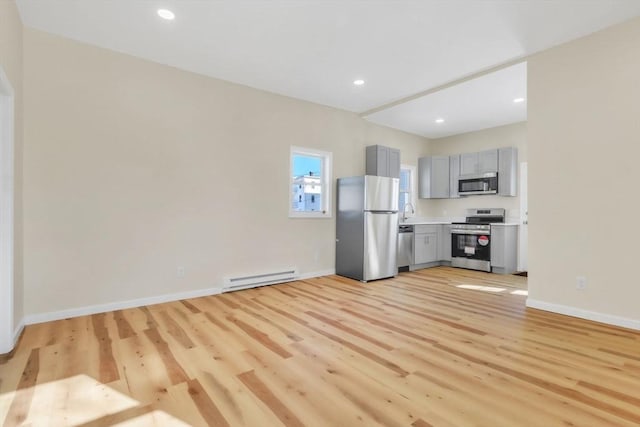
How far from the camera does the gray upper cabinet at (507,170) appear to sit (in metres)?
5.74

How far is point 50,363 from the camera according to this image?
2172mm

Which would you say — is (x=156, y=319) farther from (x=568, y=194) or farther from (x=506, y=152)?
(x=506, y=152)

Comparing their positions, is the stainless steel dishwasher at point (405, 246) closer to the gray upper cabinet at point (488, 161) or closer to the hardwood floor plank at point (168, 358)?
the gray upper cabinet at point (488, 161)

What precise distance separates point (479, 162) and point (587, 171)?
3142 millimetres

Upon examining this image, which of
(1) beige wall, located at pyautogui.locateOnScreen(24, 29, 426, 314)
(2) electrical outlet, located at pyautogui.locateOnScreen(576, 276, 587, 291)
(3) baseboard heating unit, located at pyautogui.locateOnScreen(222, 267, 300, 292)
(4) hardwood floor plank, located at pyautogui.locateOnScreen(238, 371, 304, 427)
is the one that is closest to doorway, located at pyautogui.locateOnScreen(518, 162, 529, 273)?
(2) electrical outlet, located at pyautogui.locateOnScreen(576, 276, 587, 291)

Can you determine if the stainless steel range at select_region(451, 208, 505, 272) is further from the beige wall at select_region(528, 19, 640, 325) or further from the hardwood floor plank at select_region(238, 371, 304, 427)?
the hardwood floor plank at select_region(238, 371, 304, 427)

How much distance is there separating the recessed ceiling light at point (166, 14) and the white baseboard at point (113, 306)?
2.92 m

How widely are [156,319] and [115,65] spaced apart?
277cm

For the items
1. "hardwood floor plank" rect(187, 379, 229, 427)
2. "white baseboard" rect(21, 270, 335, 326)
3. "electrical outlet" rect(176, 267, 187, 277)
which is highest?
"electrical outlet" rect(176, 267, 187, 277)

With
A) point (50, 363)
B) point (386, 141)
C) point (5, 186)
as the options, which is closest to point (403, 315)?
point (50, 363)

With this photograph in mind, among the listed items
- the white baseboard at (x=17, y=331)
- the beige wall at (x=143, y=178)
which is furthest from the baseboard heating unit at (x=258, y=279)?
the white baseboard at (x=17, y=331)

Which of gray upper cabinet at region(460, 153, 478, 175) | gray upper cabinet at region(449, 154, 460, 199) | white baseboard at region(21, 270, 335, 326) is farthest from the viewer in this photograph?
gray upper cabinet at region(449, 154, 460, 199)

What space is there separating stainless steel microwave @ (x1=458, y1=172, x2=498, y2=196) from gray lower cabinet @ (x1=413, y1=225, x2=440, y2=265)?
978mm

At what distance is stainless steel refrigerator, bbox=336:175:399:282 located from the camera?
4852 millimetres
